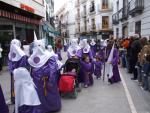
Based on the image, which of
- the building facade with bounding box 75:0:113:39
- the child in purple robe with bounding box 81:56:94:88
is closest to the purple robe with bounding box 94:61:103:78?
the child in purple robe with bounding box 81:56:94:88

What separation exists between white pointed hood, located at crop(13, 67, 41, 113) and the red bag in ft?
6.74

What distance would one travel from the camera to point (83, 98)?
28.0 feet

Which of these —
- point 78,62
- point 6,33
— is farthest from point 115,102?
point 6,33

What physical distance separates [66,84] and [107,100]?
1.23 meters

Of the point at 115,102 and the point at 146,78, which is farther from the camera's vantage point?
the point at 146,78

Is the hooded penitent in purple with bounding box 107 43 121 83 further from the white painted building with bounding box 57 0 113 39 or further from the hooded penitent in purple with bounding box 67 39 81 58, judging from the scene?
the white painted building with bounding box 57 0 113 39

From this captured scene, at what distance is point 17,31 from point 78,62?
1162 cm

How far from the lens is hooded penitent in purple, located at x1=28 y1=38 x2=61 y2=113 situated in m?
6.70

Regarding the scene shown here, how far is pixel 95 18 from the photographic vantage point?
187 feet

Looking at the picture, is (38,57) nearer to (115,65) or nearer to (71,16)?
(115,65)

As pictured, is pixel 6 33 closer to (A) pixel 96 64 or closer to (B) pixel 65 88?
(A) pixel 96 64

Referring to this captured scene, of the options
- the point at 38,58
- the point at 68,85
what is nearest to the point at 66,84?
the point at 68,85

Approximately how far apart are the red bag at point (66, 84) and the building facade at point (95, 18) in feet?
142

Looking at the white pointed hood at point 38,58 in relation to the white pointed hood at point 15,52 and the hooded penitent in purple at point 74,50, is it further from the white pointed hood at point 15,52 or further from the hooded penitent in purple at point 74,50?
the hooded penitent in purple at point 74,50
